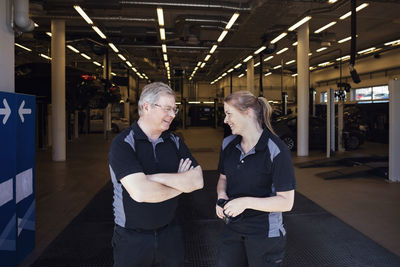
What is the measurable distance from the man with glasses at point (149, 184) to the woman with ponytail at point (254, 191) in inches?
9.3

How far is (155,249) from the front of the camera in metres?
1.62

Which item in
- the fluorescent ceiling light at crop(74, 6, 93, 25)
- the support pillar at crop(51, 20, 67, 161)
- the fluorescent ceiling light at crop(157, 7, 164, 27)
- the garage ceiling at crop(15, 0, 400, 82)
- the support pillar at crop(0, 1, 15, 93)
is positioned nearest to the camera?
the support pillar at crop(0, 1, 15, 93)

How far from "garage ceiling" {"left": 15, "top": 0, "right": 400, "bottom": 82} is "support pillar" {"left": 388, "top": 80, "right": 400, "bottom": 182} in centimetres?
188

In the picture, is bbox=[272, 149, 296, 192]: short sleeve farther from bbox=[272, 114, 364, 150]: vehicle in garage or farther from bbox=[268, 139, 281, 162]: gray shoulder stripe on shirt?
bbox=[272, 114, 364, 150]: vehicle in garage

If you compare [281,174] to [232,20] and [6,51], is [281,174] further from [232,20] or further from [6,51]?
[232,20]

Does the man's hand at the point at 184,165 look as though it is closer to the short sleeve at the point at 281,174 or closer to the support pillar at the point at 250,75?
the short sleeve at the point at 281,174

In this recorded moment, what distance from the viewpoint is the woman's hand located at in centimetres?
154

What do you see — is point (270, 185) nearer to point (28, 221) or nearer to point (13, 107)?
point (13, 107)

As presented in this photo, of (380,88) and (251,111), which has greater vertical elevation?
(380,88)

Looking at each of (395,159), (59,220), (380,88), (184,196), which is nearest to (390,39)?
(380,88)

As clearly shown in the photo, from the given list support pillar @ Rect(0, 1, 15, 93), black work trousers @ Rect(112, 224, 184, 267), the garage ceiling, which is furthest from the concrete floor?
the garage ceiling

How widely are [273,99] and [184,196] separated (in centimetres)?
2148

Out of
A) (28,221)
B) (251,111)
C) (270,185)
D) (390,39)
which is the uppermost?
(390,39)

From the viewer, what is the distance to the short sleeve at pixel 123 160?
4.96 ft
